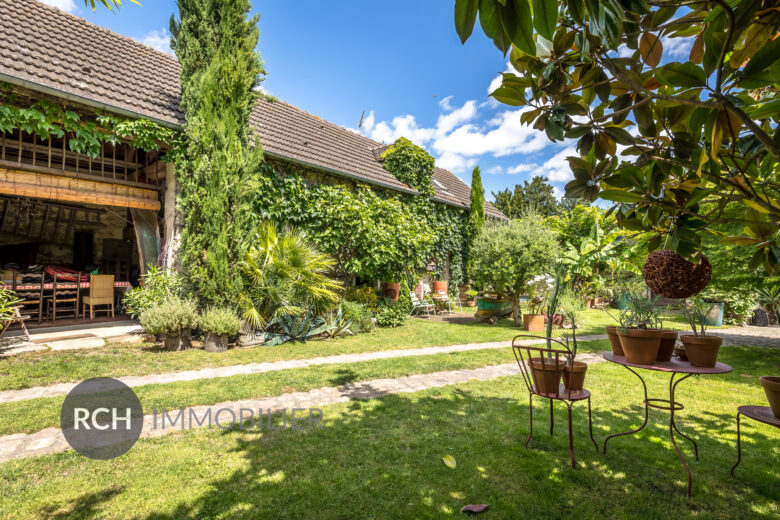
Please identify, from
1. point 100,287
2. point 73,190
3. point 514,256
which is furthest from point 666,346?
point 100,287

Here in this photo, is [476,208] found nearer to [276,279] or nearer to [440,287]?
[440,287]

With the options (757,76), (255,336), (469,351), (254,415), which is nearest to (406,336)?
(469,351)

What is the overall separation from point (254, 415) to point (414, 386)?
6.81 ft

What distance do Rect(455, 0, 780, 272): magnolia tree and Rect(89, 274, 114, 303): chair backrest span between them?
9.69 m

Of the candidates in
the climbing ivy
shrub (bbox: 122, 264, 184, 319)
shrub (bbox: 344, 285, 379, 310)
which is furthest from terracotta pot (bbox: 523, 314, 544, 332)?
shrub (bbox: 122, 264, 184, 319)

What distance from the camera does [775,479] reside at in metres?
2.74

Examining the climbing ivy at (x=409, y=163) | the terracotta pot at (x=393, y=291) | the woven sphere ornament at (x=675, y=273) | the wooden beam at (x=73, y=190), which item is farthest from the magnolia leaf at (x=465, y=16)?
the climbing ivy at (x=409, y=163)

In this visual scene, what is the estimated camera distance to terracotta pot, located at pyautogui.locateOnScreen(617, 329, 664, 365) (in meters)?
2.60

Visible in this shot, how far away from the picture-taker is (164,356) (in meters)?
5.71

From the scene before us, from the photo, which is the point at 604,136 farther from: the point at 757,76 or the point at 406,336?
the point at 406,336

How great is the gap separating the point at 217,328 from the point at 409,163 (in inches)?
340

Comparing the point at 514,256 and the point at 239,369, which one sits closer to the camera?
the point at 239,369

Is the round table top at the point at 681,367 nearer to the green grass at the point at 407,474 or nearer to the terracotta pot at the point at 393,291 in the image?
the green grass at the point at 407,474

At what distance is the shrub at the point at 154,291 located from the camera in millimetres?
6445
